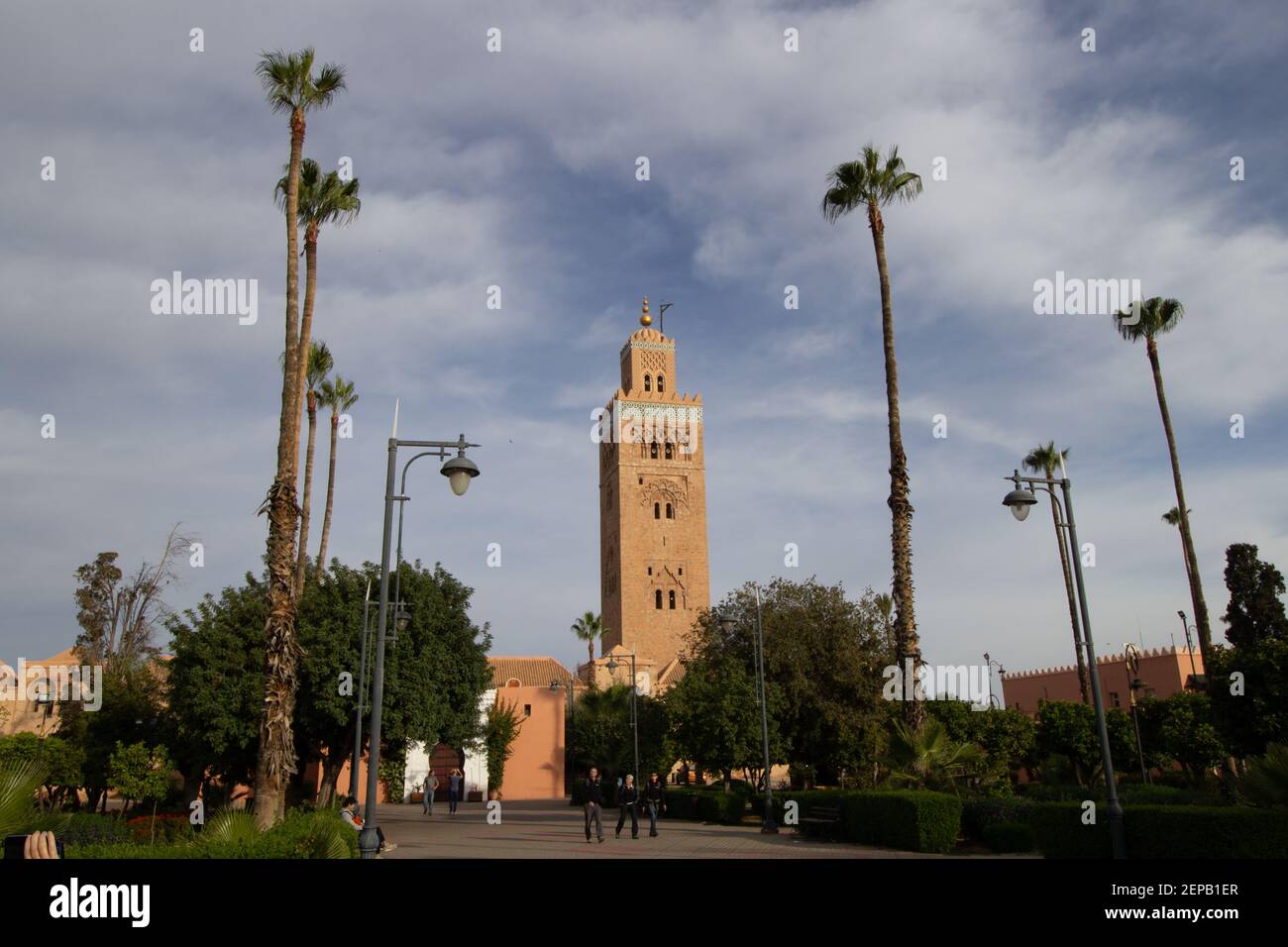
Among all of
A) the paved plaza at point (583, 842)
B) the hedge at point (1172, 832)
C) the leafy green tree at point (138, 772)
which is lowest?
the paved plaza at point (583, 842)

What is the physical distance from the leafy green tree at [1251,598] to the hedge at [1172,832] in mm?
38830

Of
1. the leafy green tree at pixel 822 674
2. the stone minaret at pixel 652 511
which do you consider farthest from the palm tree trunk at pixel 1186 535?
the stone minaret at pixel 652 511

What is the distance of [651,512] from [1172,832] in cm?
5952

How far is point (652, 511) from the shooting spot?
71.7 metres

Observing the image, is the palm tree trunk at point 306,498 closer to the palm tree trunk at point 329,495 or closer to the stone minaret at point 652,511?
the palm tree trunk at point 329,495

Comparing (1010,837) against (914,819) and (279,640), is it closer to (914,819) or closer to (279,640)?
(914,819)

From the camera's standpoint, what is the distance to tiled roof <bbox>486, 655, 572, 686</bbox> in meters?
62.6

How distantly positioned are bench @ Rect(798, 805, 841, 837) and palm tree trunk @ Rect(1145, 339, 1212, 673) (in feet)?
46.6

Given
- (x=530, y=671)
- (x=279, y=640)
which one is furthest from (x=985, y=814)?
(x=530, y=671)

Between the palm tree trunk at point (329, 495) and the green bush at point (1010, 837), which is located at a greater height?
the palm tree trunk at point (329, 495)

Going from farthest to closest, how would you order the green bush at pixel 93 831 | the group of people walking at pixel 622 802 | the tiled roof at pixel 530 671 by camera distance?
the tiled roof at pixel 530 671 < the group of people walking at pixel 622 802 < the green bush at pixel 93 831

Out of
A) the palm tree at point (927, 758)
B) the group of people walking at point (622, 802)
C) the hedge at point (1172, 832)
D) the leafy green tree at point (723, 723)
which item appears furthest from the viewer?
the leafy green tree at point (723, 723)

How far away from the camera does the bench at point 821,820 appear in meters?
20.3
